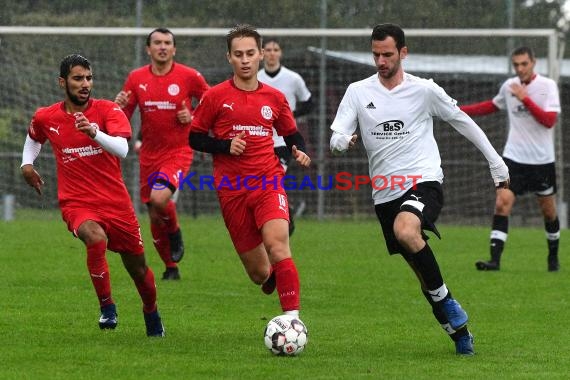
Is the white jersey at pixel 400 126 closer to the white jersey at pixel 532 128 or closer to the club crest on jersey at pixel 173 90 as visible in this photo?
the club crest on jersey at pixel 173 90

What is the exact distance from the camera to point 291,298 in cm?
827

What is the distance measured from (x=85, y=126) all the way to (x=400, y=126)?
6.76 ft

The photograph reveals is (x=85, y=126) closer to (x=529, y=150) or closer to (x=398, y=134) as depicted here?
(x=398, y=134)

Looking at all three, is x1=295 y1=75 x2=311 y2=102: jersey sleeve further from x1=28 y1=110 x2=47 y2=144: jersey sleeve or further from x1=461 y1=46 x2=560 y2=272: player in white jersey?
x1=28 y1=110 x2=47 y2=144: jersey sleeve

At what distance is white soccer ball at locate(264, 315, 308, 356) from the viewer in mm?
7895

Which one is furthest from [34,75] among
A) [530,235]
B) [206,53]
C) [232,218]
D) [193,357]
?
[193,357]

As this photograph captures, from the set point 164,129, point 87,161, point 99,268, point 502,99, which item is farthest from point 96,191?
point 502,99

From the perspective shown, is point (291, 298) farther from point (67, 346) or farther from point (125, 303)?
point (125, 303)

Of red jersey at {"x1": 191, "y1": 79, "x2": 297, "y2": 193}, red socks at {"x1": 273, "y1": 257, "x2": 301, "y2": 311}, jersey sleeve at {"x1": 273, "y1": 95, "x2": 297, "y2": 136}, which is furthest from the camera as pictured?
jersey sleeve at {"x1": 273, "y1": 95, "x2": 297, "y2": 136}

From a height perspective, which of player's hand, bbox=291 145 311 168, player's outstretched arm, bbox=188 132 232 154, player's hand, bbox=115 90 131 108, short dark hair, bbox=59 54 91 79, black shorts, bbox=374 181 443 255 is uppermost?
short dark hair, bbox=59 54 91 79

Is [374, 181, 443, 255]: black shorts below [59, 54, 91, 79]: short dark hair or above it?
below

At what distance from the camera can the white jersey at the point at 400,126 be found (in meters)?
8.48

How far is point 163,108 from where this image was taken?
1304 centimetres

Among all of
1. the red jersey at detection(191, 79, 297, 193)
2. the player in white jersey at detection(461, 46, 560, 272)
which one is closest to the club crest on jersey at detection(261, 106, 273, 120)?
the red jersey at detection(191, 79, 297, 193)
